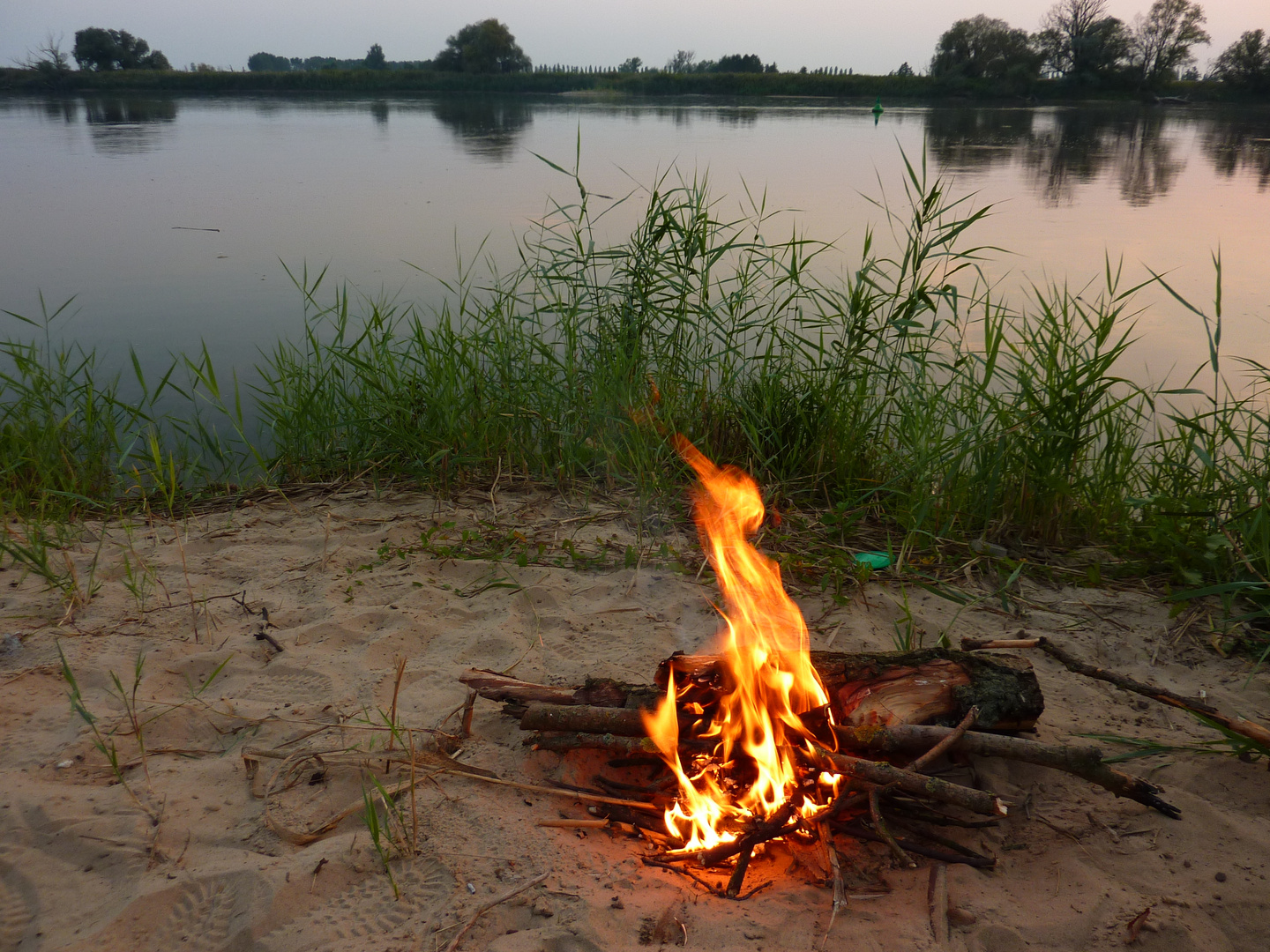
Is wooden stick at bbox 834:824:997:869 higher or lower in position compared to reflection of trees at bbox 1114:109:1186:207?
lower

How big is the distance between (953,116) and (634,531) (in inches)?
1048

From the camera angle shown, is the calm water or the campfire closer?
the campfire

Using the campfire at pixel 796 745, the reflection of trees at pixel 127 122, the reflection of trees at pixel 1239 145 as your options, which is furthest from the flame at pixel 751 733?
the reflection of trees at pixel 127 122

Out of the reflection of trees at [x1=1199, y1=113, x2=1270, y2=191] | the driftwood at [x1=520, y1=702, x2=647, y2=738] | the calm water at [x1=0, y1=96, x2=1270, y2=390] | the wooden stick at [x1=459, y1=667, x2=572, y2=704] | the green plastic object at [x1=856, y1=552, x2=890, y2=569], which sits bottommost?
the green plastic object at [x1=856, y1=552, x2=890, y2=569]

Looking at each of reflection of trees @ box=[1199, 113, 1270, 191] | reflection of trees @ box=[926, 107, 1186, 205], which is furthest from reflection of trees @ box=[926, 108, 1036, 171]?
reflection of trees @ box=[1199, 113, 1270, 191]

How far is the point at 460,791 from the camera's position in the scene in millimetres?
1867

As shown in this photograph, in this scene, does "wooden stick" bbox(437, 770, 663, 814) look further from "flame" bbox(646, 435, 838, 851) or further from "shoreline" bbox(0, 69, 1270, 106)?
"shoreline" bbox(0, 69, 1270, 106)

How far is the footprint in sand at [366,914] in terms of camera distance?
1451mm

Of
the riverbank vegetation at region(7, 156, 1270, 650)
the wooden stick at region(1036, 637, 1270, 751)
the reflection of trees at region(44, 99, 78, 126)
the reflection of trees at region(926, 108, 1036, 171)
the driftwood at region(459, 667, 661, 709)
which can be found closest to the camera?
the wooden stick at region(1036, 637, 1270, 751)

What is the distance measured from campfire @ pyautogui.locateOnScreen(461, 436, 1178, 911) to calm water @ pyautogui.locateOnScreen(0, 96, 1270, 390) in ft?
14.0

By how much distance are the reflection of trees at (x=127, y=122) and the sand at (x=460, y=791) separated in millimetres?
15376

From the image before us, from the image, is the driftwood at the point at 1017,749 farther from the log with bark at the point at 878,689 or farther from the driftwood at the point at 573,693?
the driftwood at the point at 573,693

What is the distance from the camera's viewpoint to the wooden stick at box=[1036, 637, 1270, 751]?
6.12ft

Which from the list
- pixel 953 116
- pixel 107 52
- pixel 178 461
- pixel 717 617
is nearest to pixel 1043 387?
pixel 717 617
